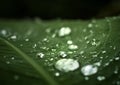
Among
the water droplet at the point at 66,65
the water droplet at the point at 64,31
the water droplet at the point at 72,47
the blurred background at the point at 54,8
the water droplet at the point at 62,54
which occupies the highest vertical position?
the blurred background at the point at 54,8

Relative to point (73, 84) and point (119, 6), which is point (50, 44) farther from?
point (119, 6)

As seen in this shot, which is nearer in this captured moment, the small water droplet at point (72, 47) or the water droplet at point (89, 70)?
the water droplet at point (89, 70)

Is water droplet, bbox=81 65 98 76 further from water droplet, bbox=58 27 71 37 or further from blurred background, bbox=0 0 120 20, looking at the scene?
blurred background, bbox=0 0 120 20

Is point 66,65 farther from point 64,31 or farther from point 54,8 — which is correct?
point 54,8

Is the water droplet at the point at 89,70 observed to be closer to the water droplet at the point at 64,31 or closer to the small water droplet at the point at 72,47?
the small water droplet at the point at 72,47

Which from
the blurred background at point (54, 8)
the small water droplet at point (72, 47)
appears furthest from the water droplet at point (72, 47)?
the blurred background at point (54, 8)

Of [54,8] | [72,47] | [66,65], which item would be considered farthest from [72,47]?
[54,8]
